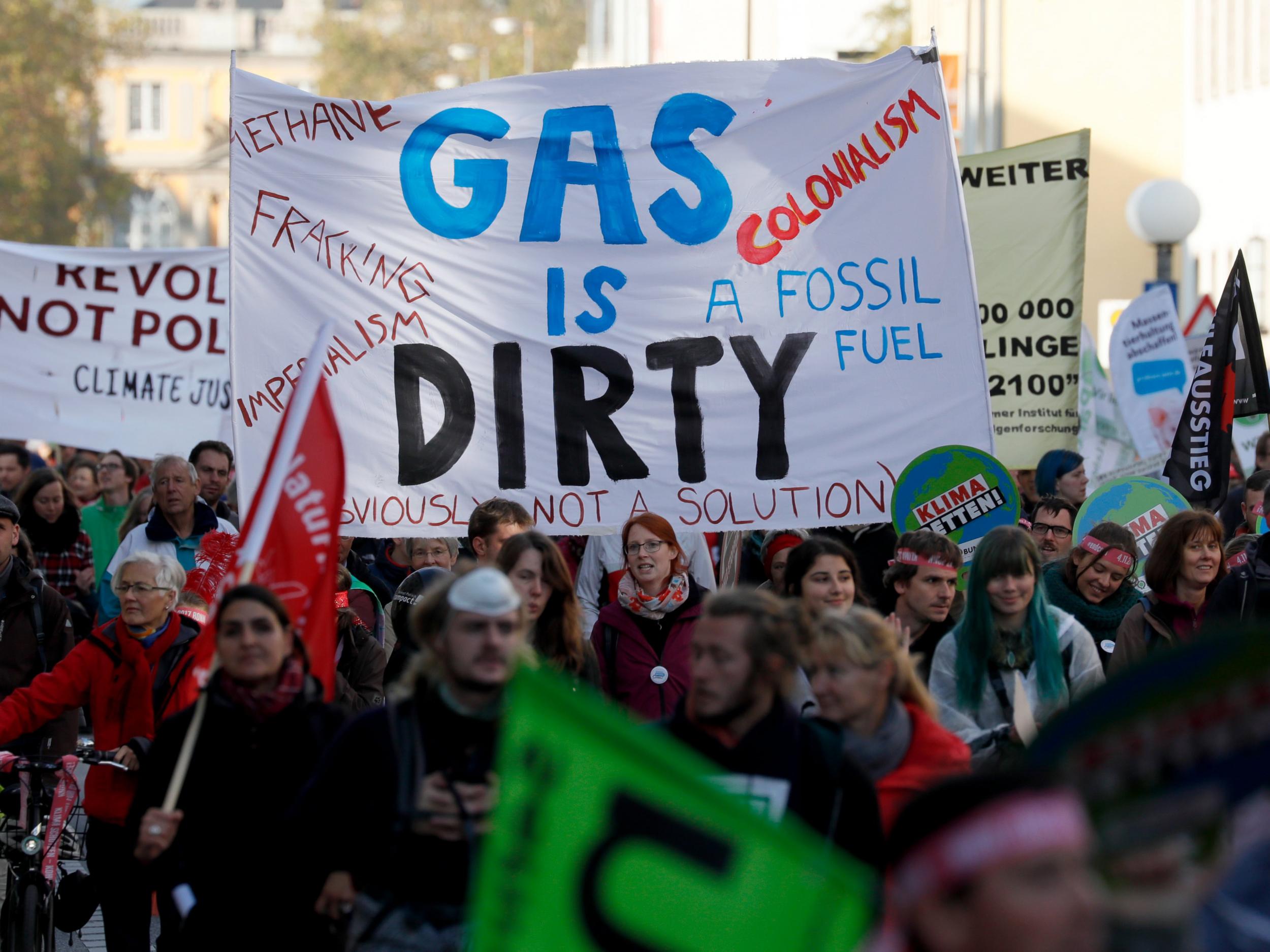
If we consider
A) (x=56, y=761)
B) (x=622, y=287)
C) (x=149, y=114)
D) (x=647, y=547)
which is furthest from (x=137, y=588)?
(x=149, y=114)

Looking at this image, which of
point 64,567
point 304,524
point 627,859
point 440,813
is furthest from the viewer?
point 64,567

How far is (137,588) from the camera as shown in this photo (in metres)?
6.22

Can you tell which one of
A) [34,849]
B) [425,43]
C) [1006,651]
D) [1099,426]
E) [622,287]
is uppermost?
[425,43]

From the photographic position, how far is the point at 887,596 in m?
7.36

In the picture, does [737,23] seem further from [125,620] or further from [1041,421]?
[125,620]

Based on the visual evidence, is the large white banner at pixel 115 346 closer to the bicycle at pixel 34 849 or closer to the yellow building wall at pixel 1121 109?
the bicycle at pixel 34 849

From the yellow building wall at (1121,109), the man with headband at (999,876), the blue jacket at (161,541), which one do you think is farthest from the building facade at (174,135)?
the man with headband at (999,876)

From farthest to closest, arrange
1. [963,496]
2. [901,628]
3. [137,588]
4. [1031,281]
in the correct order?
1. [1031,281]
2. [963,496]
3. [137,588]
4. [901,628]

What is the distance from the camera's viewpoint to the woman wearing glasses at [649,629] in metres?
6.34

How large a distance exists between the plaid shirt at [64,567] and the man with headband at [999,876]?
9.49 m

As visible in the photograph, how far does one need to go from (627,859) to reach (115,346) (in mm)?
11416

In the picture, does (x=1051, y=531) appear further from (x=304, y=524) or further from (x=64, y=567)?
(x=64, y=567)

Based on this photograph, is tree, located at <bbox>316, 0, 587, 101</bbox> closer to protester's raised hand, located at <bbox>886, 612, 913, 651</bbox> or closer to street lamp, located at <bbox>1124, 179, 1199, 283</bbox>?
street lamp, located at <bbox>1124, 179, 1199, 283</bbox>

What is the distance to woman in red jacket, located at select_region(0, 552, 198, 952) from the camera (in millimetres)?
6078
